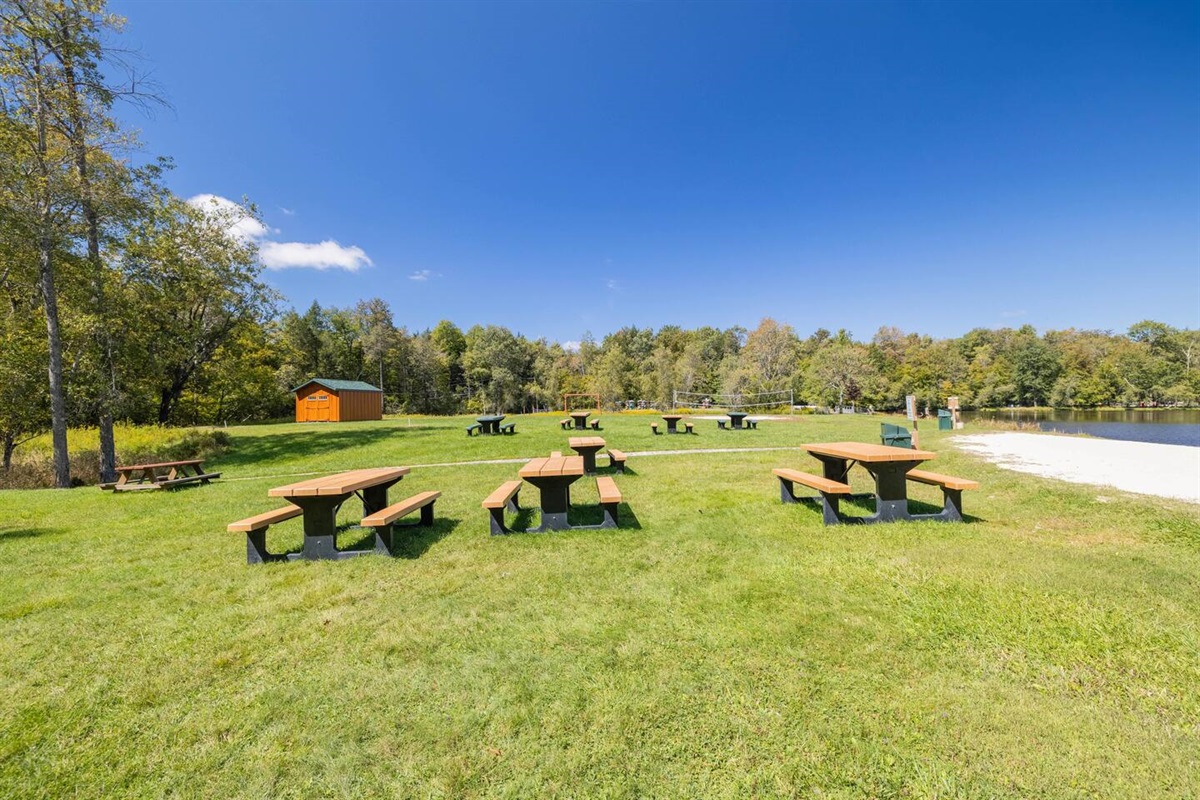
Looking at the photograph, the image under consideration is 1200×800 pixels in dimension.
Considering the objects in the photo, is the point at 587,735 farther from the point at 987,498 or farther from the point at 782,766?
the point at 987,498

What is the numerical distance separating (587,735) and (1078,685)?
9.09 feet

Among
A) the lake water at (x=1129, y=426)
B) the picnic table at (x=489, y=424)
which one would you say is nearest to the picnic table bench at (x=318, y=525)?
the picnic table at (x=489, y=424)

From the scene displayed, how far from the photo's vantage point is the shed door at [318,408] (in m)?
32.1

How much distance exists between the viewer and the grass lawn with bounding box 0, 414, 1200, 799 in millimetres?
2023

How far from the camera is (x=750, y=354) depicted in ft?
156

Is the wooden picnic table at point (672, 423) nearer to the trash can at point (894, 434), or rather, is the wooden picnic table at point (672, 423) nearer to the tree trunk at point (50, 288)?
the trash can at point (894, 434)

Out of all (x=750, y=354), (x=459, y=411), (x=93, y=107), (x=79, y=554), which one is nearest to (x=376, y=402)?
(x=459, y=411)

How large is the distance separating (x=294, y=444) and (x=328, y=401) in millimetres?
18676

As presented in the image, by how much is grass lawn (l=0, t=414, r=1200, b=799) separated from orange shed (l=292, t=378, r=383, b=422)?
94.6 feet

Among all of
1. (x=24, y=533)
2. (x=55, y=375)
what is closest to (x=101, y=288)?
(x=55, y=375)

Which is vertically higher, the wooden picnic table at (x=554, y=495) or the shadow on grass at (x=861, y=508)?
the wooden picnic table at (x=554, y=495)

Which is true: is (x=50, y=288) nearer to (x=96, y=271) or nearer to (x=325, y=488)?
(x=96, y=271)

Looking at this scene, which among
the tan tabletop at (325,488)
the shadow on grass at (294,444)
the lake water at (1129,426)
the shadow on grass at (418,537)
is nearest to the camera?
the tan tabletop at (325,488)

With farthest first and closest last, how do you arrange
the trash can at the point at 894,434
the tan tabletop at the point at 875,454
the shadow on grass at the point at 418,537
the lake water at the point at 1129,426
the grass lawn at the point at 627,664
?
the lake water at the point at 1129,426 → the trash can at the point at 894,434 → the tan tabletop at the point at 875,454 → the shadow on grass at the point at 418,537 → the grass lawn at the point at 627,664
